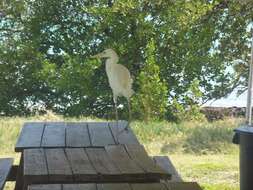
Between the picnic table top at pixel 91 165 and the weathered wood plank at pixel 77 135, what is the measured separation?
8.9 inches

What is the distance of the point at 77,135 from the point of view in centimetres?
411

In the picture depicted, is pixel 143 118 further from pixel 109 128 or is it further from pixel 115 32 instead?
pixel 109 128

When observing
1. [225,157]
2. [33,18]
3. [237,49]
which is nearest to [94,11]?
[33,18]

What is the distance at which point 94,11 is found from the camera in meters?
12.3

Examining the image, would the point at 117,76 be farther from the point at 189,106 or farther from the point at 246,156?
the point at 189,106

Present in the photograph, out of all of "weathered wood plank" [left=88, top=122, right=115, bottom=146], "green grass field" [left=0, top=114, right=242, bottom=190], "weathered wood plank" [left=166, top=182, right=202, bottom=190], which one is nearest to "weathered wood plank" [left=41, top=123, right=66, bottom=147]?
"weathered wood plank" [left=88, top=122, right=115, bottom=146]

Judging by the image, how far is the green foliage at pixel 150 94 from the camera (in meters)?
11.3

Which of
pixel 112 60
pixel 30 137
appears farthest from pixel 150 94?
pixel 112 60

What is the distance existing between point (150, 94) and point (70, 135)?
7515 mm

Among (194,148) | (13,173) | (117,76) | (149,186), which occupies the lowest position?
(194,148)

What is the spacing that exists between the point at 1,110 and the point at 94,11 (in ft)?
9.96

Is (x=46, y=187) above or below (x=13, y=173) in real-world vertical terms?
above

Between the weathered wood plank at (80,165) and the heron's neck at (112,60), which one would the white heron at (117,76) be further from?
the weathered wood plank at (80,165)

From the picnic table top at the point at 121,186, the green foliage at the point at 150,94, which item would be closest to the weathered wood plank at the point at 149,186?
the picnic table top at the point at 121,186
